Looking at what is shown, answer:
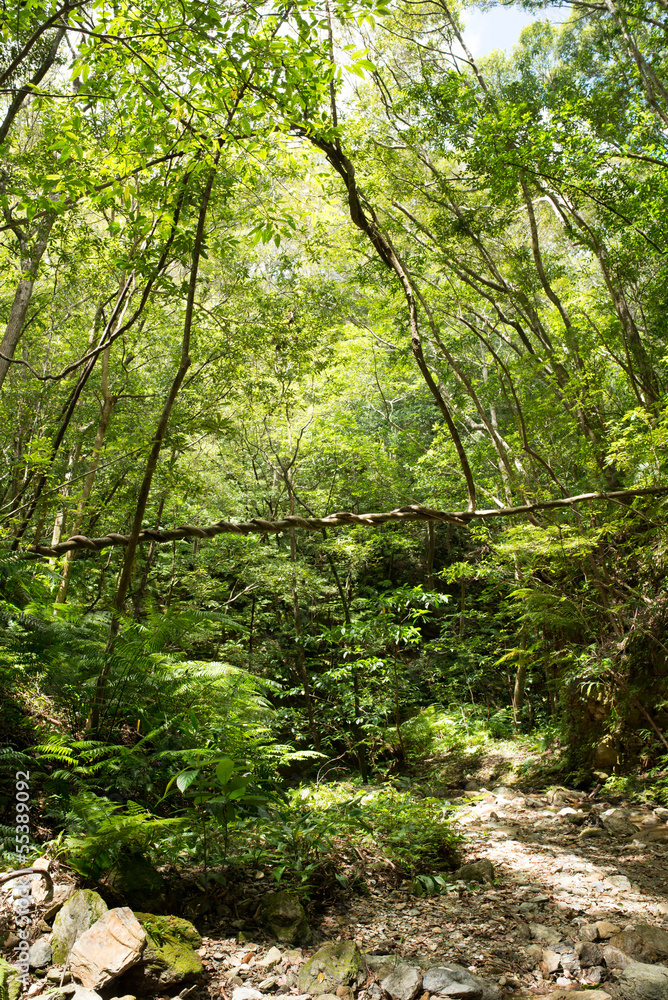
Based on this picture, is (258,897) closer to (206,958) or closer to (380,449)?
(206,958)

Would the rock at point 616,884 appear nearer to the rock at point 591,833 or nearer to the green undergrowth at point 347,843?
the green undergrowth at point 347,843

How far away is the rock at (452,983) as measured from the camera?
1.87 m

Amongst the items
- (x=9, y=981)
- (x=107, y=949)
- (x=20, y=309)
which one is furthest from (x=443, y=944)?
(x=20, y=309)

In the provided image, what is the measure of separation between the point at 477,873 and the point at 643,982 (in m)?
1.22

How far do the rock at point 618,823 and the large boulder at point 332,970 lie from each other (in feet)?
8.16

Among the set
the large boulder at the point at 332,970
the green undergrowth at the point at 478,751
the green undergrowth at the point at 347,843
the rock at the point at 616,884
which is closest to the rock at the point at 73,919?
the large boulder at the point at 332,970

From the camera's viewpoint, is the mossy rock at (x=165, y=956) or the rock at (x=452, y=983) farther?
the rock at (x=452, y=983)

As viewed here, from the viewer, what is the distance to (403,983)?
1942mm

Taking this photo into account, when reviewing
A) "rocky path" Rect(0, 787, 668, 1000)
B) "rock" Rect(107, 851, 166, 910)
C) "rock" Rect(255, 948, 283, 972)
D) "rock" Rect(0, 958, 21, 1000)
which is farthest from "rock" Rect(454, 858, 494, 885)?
"rock" Rect(0, 958, 21, 1000)

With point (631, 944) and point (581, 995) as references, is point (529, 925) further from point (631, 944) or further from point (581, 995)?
point (581, 995)

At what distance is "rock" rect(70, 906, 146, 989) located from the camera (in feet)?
5.38

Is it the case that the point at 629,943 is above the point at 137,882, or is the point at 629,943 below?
below

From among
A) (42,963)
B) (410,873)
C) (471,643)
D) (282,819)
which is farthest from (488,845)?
(471,643)

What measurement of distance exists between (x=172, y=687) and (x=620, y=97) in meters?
7.67
